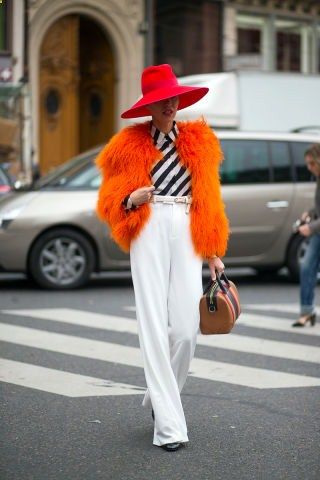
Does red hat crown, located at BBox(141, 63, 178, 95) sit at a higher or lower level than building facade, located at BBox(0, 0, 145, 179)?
lower

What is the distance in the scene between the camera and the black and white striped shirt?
17.6 ft

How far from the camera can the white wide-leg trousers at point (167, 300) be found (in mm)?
5207

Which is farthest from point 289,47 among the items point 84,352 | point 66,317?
point 84,352

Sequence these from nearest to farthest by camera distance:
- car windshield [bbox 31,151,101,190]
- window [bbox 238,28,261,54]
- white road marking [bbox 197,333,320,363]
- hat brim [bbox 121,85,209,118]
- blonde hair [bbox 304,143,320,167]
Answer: hat brim [bbox 121,85,209,118]
white road marking [bbox 197,333,320,363]
blonde hair [bbox 304,143,320,167]
car windshield [bbox 31,151,101,190]
window [bbox 238,28,261,54]

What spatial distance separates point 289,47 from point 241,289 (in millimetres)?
16669

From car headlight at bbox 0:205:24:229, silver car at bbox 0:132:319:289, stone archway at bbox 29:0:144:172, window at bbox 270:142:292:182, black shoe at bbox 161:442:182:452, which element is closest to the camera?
black shoe at bbox 161:442:182:452

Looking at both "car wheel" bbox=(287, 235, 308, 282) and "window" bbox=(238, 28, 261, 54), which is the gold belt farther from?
"window" bbox=(238, 28, 261, 54)

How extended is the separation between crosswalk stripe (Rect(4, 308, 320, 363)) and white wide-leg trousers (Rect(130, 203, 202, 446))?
2815 millimetres

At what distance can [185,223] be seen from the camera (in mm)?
5348

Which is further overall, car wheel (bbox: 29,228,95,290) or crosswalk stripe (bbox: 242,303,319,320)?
car wheel (bbox: 29,228,95,290)

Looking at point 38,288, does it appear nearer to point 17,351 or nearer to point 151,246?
point 17,351

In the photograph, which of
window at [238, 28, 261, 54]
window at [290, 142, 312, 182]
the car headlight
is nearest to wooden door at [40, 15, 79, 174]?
window at [238, 28, 261, 54]

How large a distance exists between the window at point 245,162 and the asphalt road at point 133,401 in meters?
2.38

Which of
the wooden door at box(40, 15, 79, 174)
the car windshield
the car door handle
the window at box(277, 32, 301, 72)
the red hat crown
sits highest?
the window at box(277, 32, 301, 72)
